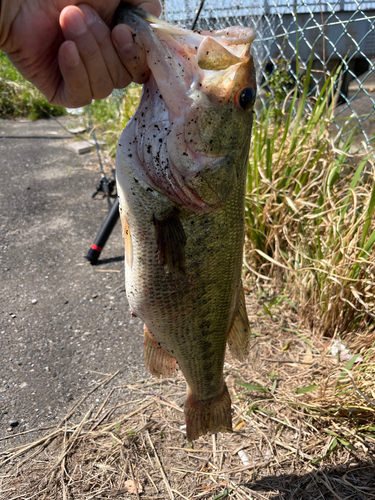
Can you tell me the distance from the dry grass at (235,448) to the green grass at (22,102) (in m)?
8.95

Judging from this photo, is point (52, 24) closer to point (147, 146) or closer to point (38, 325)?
point (147, 146)

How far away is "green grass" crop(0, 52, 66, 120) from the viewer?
385 inches

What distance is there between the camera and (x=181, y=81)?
1.27 meters

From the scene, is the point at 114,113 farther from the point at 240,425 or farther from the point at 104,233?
the point at 240,425

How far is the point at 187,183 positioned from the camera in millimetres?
1357

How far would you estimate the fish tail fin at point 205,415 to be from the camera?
5.92ft

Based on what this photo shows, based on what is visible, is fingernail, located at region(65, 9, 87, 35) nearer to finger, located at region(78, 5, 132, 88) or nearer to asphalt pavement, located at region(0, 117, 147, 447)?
finger, located at region(78, 5, 132, 88)

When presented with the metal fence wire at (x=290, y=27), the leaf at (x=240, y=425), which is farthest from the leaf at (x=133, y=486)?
the metal fence wire at (x=290, y=27)

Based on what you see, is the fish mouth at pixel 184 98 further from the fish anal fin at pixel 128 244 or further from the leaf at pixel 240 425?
the leaf at pixel 240 425

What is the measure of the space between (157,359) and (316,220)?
1.76m

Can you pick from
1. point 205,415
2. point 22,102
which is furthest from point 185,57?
point 22,102

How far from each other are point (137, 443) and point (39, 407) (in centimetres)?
72

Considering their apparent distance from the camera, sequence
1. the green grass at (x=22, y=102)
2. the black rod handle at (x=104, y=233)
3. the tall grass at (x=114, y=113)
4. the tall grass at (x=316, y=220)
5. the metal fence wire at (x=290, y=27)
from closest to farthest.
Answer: the tall grass at (x=316, y=220) → the black rod handle at (x=104, y=233) → the metal fence wire at (x=290, y=27) → the tall grass at (x=114, y=113) → the green grass at (x=22, y=102)

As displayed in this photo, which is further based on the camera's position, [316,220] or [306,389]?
[316,220]
